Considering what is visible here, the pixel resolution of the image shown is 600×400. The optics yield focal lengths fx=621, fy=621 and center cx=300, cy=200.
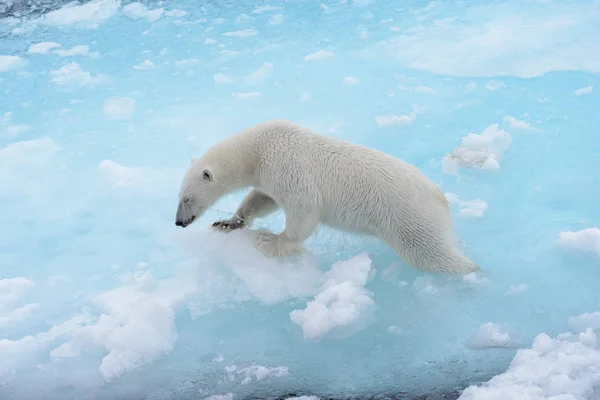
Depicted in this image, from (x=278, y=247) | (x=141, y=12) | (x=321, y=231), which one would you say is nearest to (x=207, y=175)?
(x=278, y=247)

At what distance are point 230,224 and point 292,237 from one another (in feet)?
1.78

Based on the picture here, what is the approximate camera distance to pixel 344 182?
3494mm

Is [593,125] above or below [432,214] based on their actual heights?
below

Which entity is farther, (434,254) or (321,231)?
(321,231)

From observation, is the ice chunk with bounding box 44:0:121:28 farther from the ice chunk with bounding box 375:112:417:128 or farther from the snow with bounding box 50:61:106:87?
the ice chunk with bounding box 375:112:417:128

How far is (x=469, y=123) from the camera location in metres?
5.07

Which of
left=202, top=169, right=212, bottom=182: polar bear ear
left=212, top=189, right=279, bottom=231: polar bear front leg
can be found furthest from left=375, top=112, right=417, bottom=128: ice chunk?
left=202, top=169, right=212, bottom=182: polar bear ear

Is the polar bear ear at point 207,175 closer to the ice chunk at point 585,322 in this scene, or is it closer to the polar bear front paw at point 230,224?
the polar bear front paw at point 230,224

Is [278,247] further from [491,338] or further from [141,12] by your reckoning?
[141,12]

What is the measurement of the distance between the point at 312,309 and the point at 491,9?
592 cm

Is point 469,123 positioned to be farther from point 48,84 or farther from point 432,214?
point 48,84

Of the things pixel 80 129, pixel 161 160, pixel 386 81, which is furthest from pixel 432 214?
pixel 80 129

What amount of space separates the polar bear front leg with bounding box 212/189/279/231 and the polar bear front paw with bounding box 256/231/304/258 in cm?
35

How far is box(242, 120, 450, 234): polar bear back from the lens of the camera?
11.1 ft
